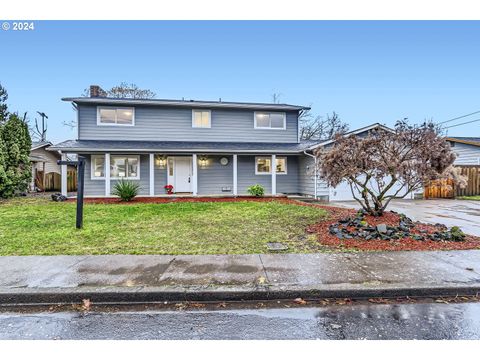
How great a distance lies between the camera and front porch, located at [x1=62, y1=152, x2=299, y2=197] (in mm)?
14375

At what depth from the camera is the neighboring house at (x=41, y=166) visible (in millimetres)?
19766

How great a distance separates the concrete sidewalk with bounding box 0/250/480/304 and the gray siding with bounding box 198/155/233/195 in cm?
1072

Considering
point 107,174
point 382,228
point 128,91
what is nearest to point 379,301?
point 382,228

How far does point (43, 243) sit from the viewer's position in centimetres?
556

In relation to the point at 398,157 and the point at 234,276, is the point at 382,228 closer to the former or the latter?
the point at 398,157

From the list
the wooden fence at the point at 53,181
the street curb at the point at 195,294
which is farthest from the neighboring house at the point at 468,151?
the wooden fence at the point at 53,181

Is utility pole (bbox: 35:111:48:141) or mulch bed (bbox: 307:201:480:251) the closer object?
mulch bed (bbox: 307:201:480:251)

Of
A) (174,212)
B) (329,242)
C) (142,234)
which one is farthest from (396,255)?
(174,212)

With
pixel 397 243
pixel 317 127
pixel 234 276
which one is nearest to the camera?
pixel 234 276

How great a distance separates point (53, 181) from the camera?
818 inches

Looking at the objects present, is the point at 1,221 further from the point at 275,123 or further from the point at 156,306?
the point at 275,123

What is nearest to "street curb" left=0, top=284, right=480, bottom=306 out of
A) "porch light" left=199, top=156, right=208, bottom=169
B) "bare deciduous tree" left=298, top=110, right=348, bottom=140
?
"porch light" left=199, top=156, right=208, bottom=169

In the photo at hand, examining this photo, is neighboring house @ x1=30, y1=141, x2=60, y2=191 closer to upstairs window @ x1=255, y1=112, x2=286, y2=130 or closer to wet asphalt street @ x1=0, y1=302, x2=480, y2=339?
upstairs window @ x1=255, y1=112, x2=286, y2=130

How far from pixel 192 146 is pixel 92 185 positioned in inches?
232
